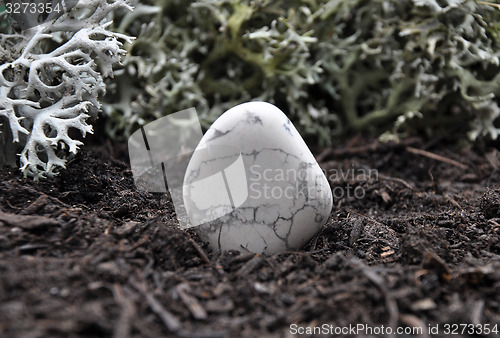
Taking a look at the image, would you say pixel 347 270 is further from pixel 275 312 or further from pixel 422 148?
pixel 422 148

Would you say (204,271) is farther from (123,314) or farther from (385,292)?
(385,292)

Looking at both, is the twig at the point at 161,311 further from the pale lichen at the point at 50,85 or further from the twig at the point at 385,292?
the pale lichen at the point at 50,85

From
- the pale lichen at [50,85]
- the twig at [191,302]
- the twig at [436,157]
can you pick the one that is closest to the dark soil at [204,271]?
the twig at [191,302]

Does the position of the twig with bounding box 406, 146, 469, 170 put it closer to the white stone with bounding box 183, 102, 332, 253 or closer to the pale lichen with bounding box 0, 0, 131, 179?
the white stone with bounding box 183, 102, 332, 253

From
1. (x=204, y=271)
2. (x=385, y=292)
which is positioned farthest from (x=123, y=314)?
(x=385, y=292)

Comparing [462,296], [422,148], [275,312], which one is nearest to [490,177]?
[422,148]

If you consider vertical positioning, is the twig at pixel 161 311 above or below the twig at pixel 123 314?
below

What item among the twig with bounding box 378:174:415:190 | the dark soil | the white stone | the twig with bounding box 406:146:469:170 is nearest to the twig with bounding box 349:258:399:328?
the dark soil
